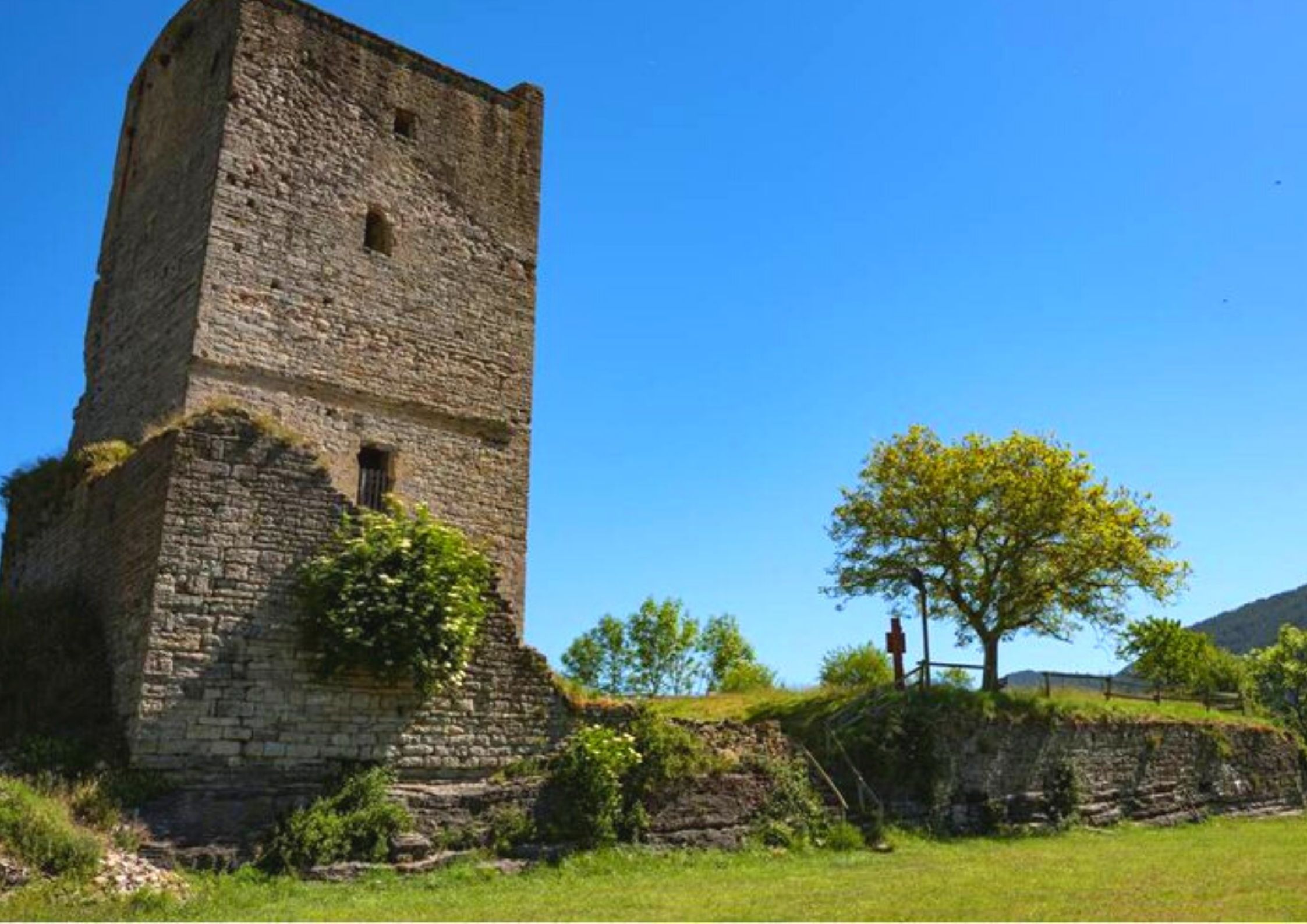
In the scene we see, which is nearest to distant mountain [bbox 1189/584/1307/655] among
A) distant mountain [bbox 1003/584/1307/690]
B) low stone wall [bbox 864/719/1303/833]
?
distant mountain [bbox 1003/584/1307/690]

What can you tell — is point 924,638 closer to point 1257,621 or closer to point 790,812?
point 790,812

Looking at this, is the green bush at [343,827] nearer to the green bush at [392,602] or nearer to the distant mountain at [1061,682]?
the green bush at [392,602]

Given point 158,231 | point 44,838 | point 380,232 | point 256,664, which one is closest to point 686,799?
point 256,664

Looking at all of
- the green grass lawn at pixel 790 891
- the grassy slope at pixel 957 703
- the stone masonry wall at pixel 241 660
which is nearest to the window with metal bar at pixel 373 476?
the stone masonry wall at pixel 241 660

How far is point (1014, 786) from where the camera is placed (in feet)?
68.1

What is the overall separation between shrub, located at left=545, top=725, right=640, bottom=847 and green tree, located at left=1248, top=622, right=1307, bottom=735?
43310 millimetres

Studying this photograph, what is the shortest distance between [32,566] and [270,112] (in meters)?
8.32

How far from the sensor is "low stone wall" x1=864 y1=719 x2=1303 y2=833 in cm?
A: 1928

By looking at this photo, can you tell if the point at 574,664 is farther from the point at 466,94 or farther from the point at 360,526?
the point at 360,526

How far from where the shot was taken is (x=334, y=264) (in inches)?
742

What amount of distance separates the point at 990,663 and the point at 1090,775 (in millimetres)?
4689

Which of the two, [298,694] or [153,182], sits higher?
[153,182]

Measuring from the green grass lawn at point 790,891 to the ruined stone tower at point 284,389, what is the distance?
5.52 ft

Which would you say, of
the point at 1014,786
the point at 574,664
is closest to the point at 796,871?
the point at 1014,786
